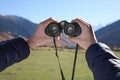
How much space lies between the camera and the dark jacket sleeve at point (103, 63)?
3.87ft

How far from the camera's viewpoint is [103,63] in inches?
52.6

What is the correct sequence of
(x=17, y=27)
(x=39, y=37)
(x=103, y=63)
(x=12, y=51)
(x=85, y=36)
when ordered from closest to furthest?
(x=103, y=63) < (x=12, y=51) < (x=85, y=36) < (x=39, y=37) < (x=17, y=27)

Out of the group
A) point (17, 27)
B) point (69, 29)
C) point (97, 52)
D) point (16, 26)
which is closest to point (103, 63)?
point (97, 52)

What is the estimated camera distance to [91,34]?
1904 millimetres

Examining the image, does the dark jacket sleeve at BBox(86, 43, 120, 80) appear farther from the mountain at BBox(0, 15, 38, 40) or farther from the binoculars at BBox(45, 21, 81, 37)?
the mountain at BBox(0, 15, 38, 40)

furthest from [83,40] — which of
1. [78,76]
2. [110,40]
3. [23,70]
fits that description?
[110,40]

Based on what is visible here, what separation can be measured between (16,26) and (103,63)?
177563 mm

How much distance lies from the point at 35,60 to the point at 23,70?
6.14 ft

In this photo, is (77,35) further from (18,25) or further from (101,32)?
(18,25)

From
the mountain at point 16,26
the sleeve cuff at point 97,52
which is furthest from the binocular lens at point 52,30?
the mountain at point 16,26

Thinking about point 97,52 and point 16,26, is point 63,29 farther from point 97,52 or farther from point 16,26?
point 16,26

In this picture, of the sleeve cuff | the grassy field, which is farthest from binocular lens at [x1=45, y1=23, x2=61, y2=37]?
the grassy field

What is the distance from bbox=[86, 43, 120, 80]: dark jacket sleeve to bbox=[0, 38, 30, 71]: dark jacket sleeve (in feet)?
1.36

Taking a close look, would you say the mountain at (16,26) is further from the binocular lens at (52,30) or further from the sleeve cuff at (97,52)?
the sleeve cuff at (97,52)
